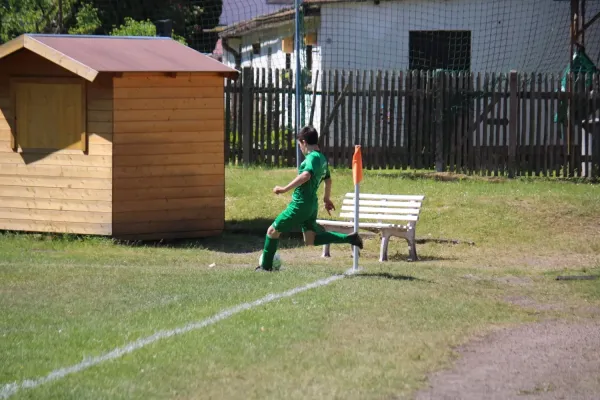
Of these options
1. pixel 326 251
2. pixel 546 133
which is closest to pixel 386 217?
pixel 326 251

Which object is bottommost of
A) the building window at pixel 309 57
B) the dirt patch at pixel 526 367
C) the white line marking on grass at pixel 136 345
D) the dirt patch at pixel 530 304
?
the dirt patch at pixel 530 304

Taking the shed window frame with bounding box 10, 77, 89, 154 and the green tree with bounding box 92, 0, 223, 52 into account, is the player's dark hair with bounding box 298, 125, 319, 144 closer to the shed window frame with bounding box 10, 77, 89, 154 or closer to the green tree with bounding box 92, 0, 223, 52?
the shed window frame with bounding box 10, 77, 89, 154

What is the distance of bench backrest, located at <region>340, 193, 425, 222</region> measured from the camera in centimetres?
1467

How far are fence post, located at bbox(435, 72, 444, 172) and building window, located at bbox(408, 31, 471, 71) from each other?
4.33 m

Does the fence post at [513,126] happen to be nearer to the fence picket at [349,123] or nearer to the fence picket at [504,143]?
the fence picket at [504,143]

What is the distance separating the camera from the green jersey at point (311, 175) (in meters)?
11.0

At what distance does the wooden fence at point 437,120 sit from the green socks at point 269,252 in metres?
10.1

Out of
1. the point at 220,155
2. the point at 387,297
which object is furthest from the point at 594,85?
the point at 387,297

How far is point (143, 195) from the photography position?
1505 cm

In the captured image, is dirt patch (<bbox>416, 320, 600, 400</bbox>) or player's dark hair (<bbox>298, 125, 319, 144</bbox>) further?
player's dark hair (<bbox>298, 125, 319, 144</bbox>)

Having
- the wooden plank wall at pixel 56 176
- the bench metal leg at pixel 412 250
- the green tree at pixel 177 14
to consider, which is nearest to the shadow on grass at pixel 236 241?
the wooden plank wall at pixel 56 176

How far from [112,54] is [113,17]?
91.2ft

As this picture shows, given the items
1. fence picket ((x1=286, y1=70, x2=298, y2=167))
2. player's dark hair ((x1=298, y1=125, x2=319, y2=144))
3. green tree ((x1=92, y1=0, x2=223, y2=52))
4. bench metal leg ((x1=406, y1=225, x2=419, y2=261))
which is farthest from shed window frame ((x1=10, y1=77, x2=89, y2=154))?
green tree ((x1=92, y1=0, x2=223, y2=52))

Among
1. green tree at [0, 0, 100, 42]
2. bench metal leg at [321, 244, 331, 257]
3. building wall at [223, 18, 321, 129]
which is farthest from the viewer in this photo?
green tree at [0, 0, 100, 42]
